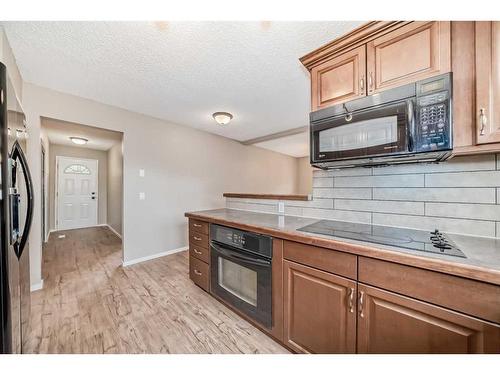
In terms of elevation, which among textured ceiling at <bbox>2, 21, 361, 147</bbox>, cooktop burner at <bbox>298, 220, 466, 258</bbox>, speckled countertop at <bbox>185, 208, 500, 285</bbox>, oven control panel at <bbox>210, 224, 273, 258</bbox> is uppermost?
textured ceiling at <bbox>2, 21, 361, 147</bbox>

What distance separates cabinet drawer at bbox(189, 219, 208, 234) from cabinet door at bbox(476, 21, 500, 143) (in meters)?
2.03

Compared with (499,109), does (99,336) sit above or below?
below

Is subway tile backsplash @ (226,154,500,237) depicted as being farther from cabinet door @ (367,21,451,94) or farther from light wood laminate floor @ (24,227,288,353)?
light wood laminate floor @ (24,227,288,353)

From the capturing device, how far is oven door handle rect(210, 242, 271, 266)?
1.49 metres

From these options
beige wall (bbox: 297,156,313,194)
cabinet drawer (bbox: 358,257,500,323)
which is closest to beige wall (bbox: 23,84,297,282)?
cabinet drawer (bbox: 358,257,500,323)

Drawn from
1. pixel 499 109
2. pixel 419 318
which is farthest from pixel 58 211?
pixel 499 109

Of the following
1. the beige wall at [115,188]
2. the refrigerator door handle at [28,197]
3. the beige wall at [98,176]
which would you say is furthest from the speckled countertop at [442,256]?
the beige wall at [98,176]

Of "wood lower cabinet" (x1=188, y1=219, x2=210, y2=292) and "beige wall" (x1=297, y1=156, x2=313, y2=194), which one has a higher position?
"beige wall" (x1=297, y1=156, x2=313, y2=194)

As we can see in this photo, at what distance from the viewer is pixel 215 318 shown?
70.4 inches

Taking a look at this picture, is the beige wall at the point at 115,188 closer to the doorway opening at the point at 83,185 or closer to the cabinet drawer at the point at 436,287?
the doorway opening at the point at 83,185

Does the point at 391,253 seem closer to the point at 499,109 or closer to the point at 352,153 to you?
the point at 352,153

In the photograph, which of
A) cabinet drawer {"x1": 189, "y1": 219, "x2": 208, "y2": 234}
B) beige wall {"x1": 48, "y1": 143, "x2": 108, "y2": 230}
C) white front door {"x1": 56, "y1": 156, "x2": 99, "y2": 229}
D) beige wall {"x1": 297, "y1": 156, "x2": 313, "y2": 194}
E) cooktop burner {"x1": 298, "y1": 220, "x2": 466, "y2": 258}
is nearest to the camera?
cooktop burner {"x1": 298, "y1": 220, "x2": 466, "y2": 258}

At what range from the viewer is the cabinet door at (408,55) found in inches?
42.1

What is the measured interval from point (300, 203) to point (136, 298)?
2005 millimetres
